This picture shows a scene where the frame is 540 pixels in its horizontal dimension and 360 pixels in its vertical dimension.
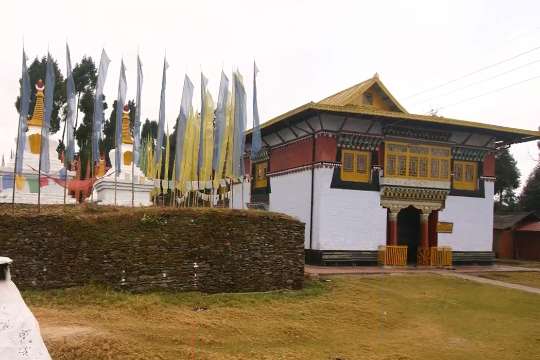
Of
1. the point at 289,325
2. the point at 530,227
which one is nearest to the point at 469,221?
the point at 530,227

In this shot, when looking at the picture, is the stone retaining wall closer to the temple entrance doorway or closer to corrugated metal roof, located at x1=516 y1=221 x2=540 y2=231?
the temple entrance doorway

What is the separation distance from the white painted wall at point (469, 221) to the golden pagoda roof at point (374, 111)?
8.95 feet

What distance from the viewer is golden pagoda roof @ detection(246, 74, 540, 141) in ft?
66.2

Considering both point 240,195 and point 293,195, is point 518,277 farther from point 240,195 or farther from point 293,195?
point 240,195

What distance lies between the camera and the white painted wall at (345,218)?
2056 cm

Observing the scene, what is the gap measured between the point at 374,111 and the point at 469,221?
7.25m

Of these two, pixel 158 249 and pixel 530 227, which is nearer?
pixel 158 249

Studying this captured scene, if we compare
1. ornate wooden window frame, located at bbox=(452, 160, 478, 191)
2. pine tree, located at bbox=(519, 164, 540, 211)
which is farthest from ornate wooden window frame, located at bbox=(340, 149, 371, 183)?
pine tree, located at bbox=(519, 164, 540, 211)

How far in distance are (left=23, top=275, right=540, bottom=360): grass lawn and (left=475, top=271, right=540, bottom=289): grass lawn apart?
4.01m

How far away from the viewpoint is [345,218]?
68.6 ft

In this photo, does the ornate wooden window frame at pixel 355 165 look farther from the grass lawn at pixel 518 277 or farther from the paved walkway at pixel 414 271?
the grass lawn at pixel 518 277

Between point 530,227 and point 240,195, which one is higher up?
point 240,195

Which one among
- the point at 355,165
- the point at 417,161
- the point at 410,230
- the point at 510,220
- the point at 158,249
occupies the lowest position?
the point at 158,249

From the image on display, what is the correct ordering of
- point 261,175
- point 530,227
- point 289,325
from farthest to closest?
1. point 530,227
2. point 261,175
3. point 289,325
